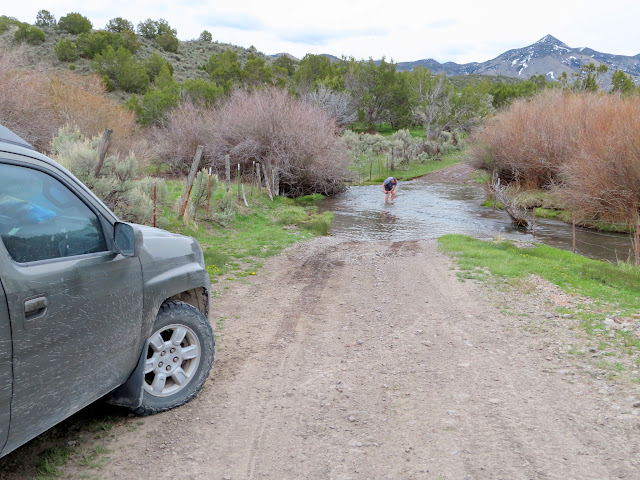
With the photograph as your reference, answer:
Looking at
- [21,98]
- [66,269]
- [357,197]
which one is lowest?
[357,197]

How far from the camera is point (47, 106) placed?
1970 cm

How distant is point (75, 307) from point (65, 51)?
5884 centimetres

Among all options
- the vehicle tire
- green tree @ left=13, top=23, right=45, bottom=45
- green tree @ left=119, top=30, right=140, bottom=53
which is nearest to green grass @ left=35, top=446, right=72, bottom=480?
the vehicle tire

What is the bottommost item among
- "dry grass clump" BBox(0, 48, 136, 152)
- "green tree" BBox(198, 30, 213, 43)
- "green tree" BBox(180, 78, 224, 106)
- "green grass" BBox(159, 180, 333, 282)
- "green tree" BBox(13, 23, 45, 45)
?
"green grass" BBox(159, 180, 333, 282)

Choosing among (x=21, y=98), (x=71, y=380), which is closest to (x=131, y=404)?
(x=71, y=380)

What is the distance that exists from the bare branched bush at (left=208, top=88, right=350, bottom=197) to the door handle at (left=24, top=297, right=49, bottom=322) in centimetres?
2293

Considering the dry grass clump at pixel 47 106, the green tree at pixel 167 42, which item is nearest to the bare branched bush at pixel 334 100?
the dry grass clump at pixel 47 106

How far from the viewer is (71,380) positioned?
9.84 feet

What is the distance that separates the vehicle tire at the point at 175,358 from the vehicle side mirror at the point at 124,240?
0.73m

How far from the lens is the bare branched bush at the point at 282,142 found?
87.8ft

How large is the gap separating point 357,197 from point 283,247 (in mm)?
16527

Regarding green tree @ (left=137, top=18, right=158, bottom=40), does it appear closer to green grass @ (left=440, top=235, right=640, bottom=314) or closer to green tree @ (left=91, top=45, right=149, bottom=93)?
green tree @ (left=91, top=45, right=149, bottom=93)

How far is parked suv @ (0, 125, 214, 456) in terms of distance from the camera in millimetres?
2604

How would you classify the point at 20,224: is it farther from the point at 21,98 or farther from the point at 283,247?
the point at 21,98
